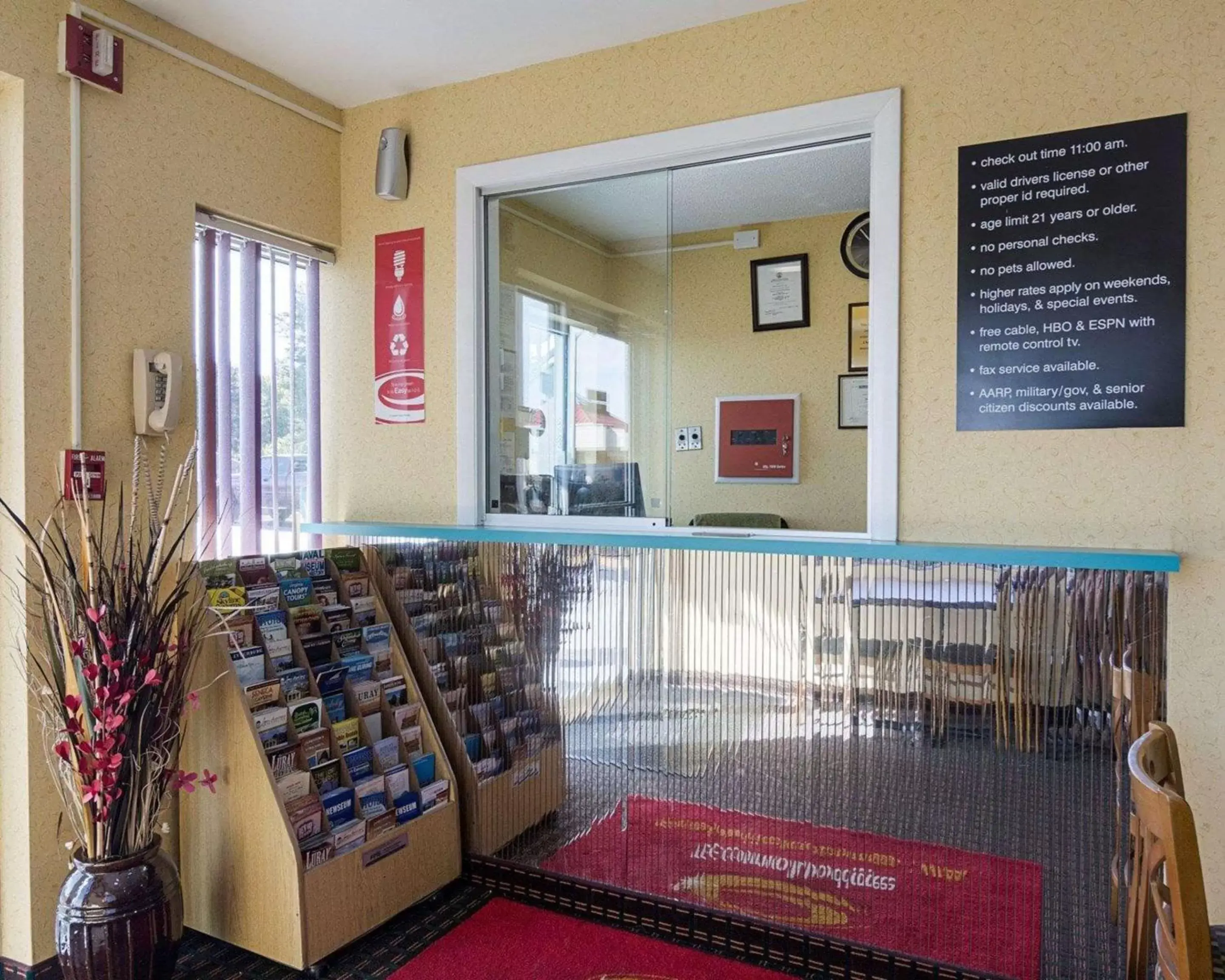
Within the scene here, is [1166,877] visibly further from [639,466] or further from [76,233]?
[76,233]

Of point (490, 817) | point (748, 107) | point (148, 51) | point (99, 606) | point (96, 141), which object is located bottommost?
point (490, 817)

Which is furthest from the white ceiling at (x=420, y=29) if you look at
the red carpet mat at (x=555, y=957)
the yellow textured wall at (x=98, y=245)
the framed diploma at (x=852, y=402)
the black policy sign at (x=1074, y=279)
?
the red carpet mat at (x=555, y=957)

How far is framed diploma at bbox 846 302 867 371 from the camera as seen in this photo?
4.64m

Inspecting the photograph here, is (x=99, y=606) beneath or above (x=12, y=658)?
above

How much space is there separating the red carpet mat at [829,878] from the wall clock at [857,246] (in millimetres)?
3212

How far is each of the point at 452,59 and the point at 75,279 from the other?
1319 millimetres

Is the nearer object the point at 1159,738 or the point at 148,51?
the point at 1159,738

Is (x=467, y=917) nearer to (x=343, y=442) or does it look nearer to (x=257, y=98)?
(x=343, y=442)

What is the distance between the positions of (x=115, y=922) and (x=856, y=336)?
13.4 ft

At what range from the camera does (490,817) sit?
2738mm

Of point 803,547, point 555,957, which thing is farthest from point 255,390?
point 555,957

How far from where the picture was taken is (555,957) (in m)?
2.36

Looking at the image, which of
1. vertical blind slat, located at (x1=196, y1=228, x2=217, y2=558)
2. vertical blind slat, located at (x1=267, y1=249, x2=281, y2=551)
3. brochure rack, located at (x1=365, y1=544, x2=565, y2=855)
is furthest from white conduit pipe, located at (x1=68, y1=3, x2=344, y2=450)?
brochure rack, located at (x1=365, y1=544, x2=565, y2=855)

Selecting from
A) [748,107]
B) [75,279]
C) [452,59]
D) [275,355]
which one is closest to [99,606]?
[75,279]
